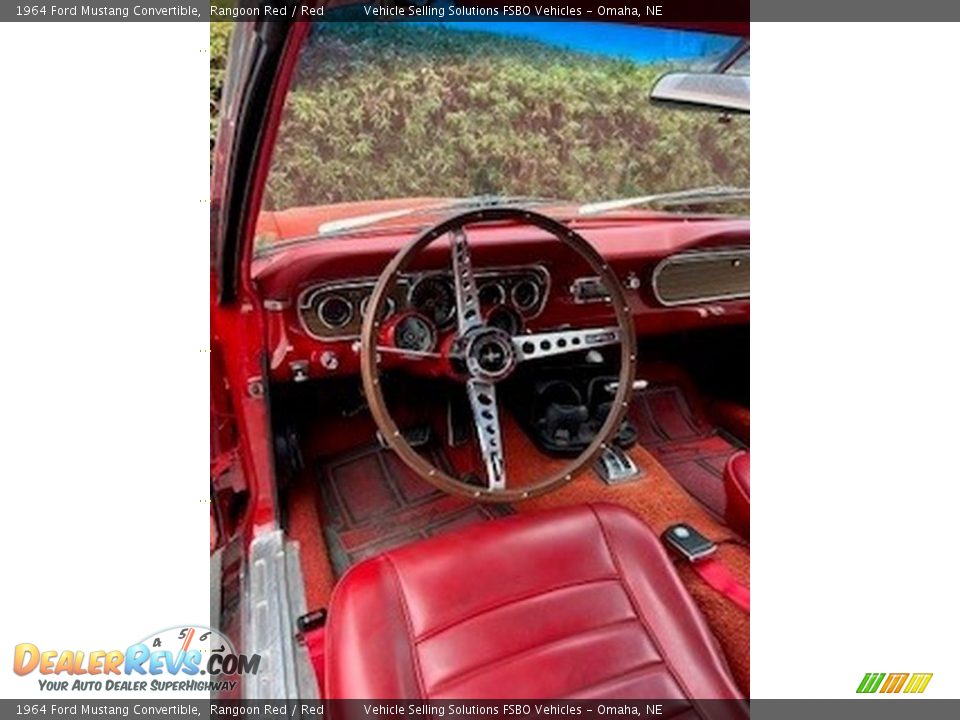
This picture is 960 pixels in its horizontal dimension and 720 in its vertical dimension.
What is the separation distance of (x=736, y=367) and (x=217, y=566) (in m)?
1.83

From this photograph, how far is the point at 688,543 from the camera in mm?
1417

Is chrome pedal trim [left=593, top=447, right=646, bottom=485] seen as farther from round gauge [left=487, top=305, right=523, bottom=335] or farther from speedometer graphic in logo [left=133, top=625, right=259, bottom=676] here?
speedometer graphic in logo [left=133, top=625, right=259, bottom=676]

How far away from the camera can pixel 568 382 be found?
1.99 metres

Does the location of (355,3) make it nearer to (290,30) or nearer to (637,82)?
(290,30)

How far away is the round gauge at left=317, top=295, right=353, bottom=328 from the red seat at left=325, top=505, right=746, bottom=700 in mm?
667

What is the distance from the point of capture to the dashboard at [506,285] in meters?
1.54

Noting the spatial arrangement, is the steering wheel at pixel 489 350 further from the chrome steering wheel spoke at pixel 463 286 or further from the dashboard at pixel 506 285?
the dashboard at pixel 506 285

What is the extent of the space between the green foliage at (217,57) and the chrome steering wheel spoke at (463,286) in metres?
0.62

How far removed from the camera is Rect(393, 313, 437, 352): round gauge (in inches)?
59.8

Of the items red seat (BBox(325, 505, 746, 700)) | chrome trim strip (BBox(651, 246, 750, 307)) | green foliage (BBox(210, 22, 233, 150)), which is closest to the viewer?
green foliage (BBox(210, 22, 233, 150))


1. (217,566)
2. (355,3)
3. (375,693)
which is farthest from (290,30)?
(217,566)

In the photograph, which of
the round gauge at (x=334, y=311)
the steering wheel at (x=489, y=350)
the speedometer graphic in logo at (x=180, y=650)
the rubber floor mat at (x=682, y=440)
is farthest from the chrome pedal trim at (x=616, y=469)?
the speedometer graphic in logo at (x=180, y=650)
